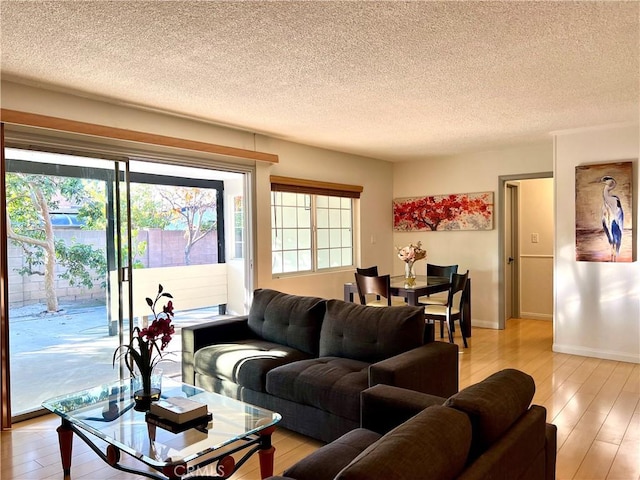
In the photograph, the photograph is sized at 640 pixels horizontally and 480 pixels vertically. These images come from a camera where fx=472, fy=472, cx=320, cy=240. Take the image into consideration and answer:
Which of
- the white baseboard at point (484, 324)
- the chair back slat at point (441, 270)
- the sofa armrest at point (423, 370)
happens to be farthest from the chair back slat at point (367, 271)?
the sofa armrest at point (423, 370)

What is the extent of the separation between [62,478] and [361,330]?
6.29 ft

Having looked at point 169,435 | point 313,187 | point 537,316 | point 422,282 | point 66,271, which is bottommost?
point 537,316

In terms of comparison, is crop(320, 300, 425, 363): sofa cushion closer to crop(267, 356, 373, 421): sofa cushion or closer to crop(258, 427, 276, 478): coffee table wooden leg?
crop(267, 356, 373, 421): sofa cushion

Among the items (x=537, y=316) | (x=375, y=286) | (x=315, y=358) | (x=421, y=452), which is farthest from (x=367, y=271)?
(x=421, y=452)

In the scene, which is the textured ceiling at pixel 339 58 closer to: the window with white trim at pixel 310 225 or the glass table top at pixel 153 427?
the window with white trim at pixel 310 225

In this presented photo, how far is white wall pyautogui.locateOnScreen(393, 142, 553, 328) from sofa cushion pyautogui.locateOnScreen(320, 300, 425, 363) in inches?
138

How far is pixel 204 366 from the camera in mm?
3527

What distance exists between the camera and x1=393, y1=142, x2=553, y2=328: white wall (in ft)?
19.6

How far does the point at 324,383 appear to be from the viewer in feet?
9.16

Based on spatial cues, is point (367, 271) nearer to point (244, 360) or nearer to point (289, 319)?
point (289, 319)

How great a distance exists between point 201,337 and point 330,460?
2.18 meters

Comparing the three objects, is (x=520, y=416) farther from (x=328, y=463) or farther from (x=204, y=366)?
(x=204, y=366)

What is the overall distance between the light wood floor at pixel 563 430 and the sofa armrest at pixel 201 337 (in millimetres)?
913

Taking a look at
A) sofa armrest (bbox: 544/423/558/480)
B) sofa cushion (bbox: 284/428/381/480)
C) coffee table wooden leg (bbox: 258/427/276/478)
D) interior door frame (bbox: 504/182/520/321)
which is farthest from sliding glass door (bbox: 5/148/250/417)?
interior door frame (bbox: 504/182/520/321)
